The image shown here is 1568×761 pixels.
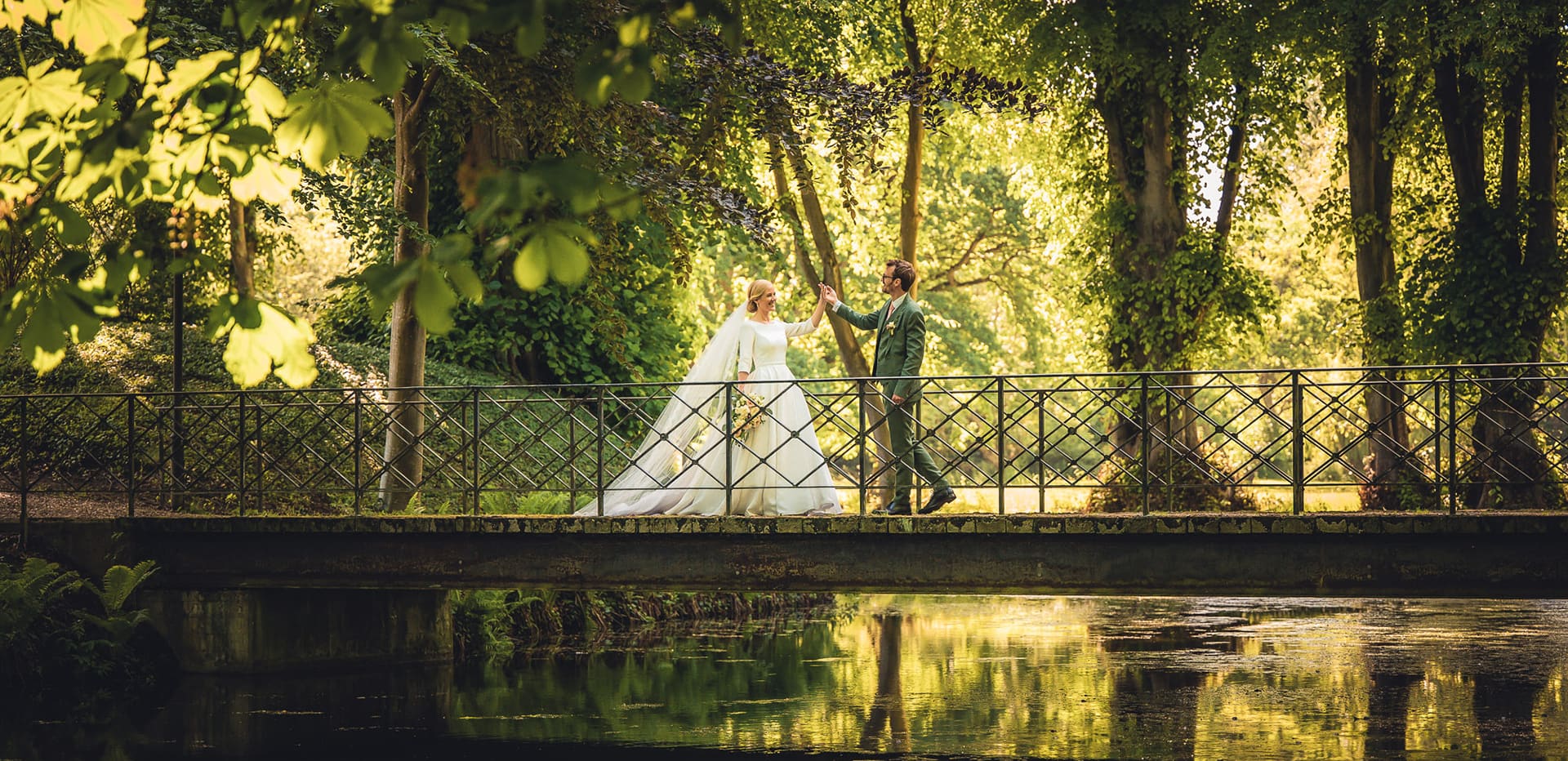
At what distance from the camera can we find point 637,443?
80.7 ft

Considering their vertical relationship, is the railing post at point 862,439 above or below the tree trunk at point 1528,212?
below

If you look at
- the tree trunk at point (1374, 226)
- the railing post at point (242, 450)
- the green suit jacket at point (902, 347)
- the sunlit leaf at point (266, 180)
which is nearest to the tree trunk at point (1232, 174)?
the tree trunk at point (1374, 226)

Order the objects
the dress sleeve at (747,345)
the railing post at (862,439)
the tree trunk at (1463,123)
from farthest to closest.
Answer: the tree trunk at (1463,123) < the dress sleeve at (747,345) < the railing post at (862,439)

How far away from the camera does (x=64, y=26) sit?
→ 429 centimetres

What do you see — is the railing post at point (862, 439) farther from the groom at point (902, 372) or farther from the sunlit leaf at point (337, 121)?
the sunlit leaf at point (337, 121)

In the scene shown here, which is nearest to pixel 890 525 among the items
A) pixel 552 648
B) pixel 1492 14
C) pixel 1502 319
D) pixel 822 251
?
pixel 552 648

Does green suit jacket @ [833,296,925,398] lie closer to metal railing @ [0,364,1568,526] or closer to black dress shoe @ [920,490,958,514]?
metal railing @ [0,364,1568,526]

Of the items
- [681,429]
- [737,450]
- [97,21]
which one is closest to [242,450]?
[681,429]

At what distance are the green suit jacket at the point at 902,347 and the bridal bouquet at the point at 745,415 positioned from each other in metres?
1.00

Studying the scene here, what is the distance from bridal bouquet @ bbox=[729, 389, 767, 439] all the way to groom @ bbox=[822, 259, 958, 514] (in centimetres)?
101

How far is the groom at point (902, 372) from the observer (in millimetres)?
12430

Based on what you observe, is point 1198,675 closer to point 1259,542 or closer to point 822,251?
point 1259,542

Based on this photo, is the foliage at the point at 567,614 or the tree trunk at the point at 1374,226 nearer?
the foliage at the point at 567,614

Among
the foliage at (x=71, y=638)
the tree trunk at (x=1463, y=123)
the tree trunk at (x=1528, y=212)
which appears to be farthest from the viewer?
the tree trunk at (x=1463, y=123)
